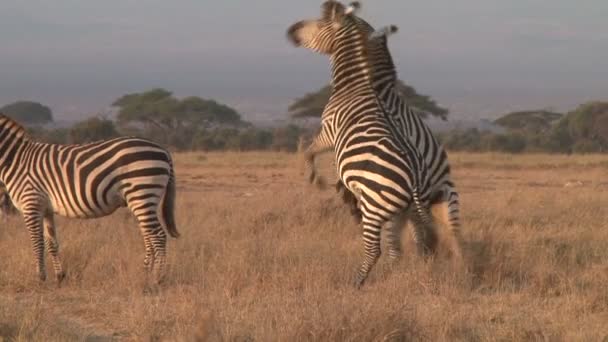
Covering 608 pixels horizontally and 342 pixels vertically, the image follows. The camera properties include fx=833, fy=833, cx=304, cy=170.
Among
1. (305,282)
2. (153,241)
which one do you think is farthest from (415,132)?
(153,241)

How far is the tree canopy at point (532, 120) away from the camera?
179 feet

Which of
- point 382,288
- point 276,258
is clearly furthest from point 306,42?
point 382,288

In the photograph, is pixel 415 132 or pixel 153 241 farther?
→ pixel 415 132

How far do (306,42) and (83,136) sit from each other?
973 inches

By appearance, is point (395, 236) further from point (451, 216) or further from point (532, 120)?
point (532, 120)

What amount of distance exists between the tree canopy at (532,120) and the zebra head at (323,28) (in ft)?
156

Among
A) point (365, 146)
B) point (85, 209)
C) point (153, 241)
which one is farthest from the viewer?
point (85, 209)

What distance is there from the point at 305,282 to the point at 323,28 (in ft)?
8.12

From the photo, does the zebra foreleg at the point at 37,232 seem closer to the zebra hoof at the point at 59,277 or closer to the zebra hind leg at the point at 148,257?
the zebra hoof at the point at 59,277

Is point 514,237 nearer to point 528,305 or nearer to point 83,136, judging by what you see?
point 528,305

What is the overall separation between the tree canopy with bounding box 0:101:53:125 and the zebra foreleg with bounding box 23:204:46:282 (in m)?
57.9

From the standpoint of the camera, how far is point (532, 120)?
5588cm

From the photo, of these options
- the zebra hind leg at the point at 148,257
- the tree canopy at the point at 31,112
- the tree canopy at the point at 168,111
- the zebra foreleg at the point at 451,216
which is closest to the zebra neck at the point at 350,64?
the zebra foreleg at the point at 451,216

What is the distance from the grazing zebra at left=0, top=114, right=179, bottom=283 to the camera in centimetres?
680
